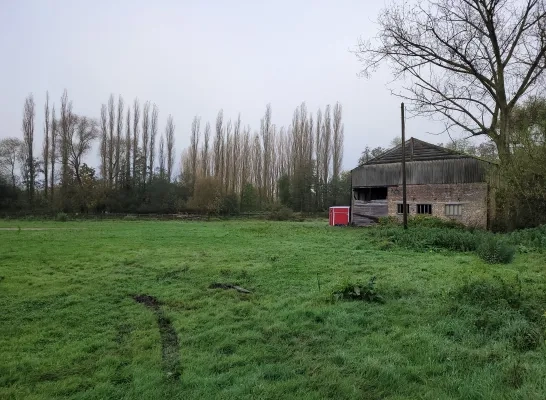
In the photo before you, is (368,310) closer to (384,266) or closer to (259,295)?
(259,295)

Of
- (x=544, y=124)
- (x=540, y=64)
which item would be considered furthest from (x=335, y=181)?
(x=544, y=124)

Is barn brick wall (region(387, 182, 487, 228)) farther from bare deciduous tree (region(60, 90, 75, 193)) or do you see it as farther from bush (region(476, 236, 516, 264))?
bare deciduous tree (region(60, 90, 75, 193))

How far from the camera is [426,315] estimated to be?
551cm

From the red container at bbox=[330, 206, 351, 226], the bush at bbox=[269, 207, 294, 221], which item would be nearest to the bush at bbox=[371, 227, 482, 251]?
the red container at bbox=[330, 206, 351, 226]

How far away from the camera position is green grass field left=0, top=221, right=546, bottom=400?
363cm

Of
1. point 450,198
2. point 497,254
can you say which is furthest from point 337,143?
point 497,254

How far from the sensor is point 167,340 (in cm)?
516

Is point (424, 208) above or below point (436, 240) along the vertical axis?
above

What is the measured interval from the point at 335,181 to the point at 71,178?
3379 cm

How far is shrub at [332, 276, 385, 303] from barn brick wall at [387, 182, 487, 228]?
19.5m

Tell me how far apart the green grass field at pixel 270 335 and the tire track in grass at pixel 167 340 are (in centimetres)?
2

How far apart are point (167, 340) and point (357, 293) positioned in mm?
3305

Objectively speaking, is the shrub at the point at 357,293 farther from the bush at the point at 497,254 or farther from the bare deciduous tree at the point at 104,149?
the bare deciduous tree at the point at 104,149

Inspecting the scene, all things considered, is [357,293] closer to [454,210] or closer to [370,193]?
[454,210]
